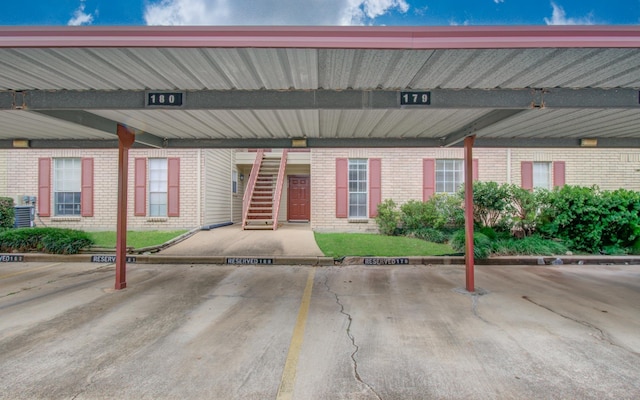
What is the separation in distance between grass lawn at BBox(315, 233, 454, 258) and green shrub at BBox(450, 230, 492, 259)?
282mm

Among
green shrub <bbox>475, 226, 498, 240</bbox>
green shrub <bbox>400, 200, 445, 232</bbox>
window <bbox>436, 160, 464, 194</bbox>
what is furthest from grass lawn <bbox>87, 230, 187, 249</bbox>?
window <bbox>436, 160, 464, 194</bbox>

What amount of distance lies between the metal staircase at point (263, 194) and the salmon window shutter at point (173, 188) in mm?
2731

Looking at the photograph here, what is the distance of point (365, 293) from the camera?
625 centimetres

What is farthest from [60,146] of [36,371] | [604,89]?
[604,89]

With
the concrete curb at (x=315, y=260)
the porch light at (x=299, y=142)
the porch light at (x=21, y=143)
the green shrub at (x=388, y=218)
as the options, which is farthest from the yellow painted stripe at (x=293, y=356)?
the porch light at (x=21, y=143)

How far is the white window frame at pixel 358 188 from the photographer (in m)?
14.0

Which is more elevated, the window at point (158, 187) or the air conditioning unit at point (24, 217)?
the window at point (158, 187)

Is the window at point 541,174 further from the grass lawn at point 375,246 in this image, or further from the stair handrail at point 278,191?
the stair handrail at point 278,191

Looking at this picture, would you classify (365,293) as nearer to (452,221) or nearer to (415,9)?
(452,221)

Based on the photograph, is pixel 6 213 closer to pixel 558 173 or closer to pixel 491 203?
pixel 491 203

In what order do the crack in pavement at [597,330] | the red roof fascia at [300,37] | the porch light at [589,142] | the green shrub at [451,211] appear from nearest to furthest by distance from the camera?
the red roof fascia at [300,37] < the crack in pavement at [597,330] < the porch light at [589,142] < the green shrub at [451,211]

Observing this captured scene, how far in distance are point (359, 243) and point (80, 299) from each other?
7.50 m

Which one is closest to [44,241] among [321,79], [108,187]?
[108,187]

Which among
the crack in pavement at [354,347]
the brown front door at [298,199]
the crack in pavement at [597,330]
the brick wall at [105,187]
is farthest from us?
the brown front door at [298,199]
